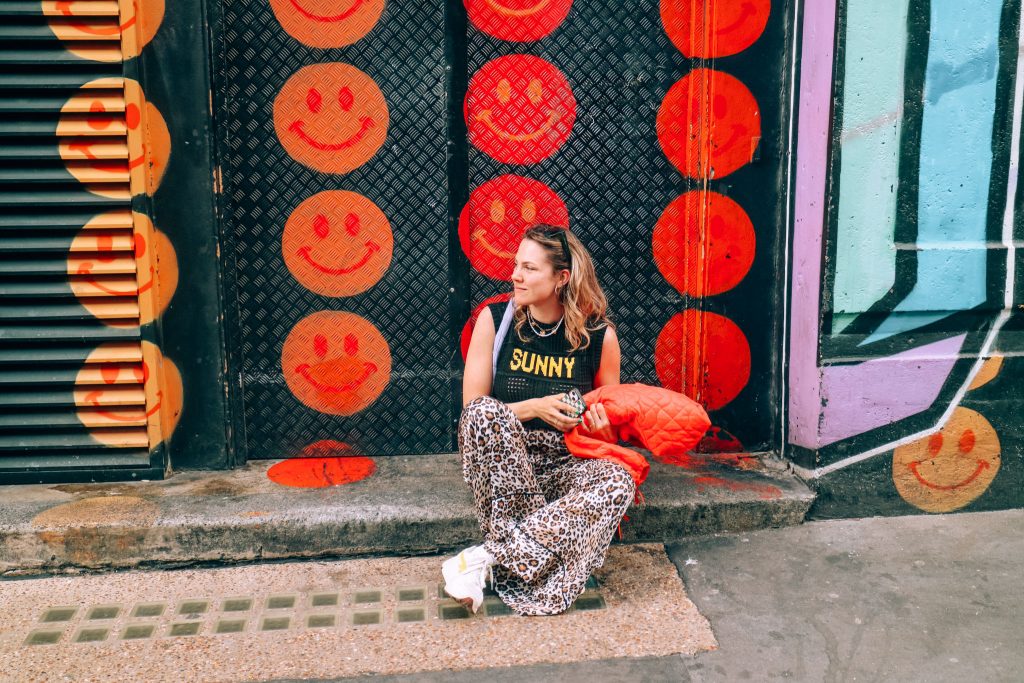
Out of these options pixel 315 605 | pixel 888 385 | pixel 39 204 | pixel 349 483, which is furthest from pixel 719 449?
pixel 39 204

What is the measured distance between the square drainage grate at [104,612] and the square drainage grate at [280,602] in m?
0.56

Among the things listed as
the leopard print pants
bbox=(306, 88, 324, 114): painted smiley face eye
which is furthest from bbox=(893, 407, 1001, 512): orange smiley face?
bbox=(306, 88, 324, 114): painted smiley face eye

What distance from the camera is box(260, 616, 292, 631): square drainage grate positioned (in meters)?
3.25

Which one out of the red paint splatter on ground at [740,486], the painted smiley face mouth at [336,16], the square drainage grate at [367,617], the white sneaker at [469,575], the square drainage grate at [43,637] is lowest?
the square drainage grate at [43,637]

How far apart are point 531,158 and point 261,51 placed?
1352mm

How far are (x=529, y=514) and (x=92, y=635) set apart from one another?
5.42 ft

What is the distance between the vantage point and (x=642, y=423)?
336 cm

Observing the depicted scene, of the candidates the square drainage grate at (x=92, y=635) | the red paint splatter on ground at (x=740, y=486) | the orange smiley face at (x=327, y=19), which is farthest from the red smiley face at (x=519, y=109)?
the square drainage grate at (x=92, y=635)

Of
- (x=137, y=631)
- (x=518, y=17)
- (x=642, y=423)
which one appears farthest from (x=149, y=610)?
(x=518, y=17)

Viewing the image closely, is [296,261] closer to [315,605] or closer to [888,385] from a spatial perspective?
[315,605]

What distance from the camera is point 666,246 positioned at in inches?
173

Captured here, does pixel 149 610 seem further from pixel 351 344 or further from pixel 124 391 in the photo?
pixel 351 344

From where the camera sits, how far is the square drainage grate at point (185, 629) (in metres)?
3.23

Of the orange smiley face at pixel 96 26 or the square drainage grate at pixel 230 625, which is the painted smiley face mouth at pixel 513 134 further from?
the square drainage grate at pixel 230 625
